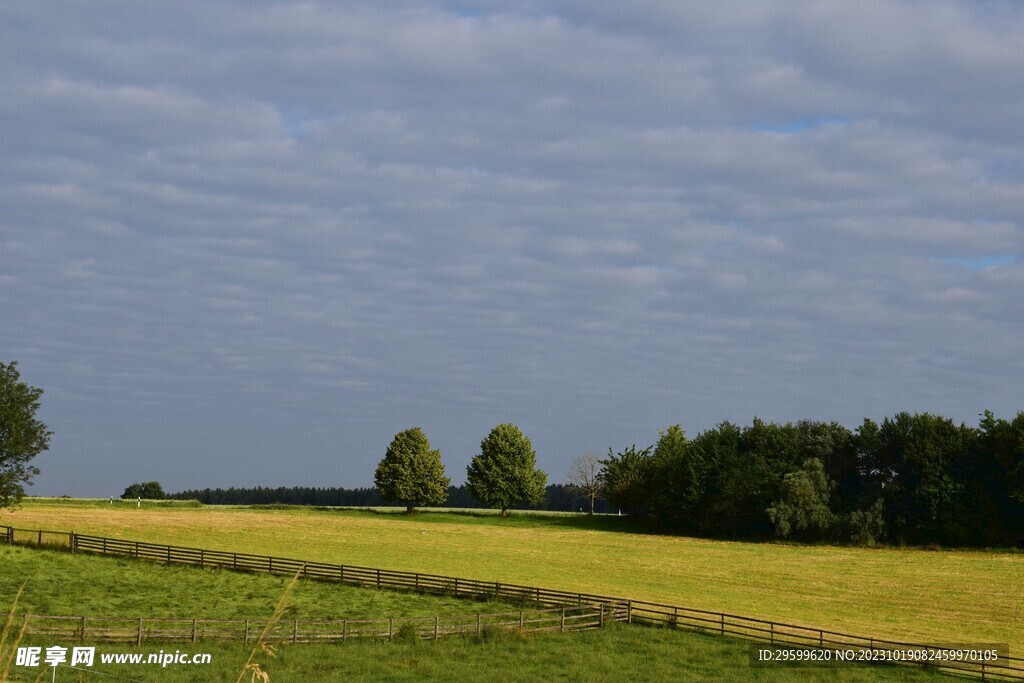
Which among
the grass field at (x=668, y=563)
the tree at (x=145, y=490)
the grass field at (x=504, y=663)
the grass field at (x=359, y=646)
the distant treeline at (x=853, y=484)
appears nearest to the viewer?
the grass field at (x=504, y=663)

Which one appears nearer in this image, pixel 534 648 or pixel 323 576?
pixel 534 648

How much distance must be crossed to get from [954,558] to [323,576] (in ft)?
166

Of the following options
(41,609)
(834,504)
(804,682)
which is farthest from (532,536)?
(804,682)

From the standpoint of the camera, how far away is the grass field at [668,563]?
51.1m

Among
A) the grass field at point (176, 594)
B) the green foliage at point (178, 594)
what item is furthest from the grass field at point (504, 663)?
the grass field at point (176, 594)

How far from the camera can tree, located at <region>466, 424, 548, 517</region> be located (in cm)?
12306

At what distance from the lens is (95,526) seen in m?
77.0

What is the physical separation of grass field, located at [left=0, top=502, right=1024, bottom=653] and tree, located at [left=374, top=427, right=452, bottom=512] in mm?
15706

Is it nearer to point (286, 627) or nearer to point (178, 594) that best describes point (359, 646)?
point (286, 627)

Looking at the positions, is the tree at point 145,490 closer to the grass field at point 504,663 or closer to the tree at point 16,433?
the tree at point 16,433

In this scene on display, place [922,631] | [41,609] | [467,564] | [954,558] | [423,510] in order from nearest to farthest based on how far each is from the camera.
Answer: [41,609] → [922,631] → [467,564] → [954,558] → [423,510]

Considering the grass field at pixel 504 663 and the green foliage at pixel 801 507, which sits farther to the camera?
the green foliage at pixel 801 507

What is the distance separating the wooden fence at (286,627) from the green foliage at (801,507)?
52.0 metres

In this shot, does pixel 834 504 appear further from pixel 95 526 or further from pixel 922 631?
pixel 95 526
